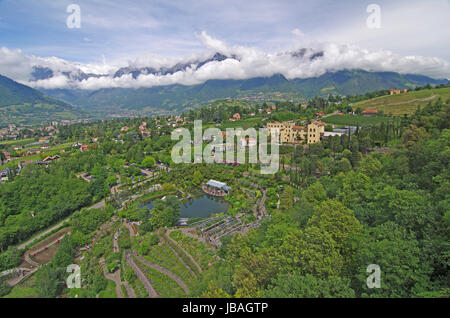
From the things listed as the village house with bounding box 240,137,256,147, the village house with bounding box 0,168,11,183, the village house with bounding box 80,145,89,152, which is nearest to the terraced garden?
the village house with bounding box 240,137,256,147

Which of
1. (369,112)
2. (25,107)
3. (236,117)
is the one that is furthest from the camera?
(25,107)

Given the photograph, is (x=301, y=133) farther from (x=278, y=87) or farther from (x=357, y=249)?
(x=278, y=87)

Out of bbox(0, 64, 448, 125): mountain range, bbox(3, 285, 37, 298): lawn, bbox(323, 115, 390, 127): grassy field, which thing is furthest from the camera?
bbox(0, 64, 448, 125): mountain range

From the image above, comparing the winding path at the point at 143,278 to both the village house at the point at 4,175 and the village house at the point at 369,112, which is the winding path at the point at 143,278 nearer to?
the village house at the point at 4,175

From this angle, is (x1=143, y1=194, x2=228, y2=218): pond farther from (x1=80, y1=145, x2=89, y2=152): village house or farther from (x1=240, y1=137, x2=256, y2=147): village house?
(x1=80, y1=145, x2=89, y2=152): village house

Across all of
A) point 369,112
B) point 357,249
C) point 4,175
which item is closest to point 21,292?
point 357,249

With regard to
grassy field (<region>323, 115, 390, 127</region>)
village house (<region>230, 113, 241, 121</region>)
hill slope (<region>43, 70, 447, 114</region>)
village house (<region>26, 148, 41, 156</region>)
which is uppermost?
hill slope (<region>43, 70, 447, 114</region>)
